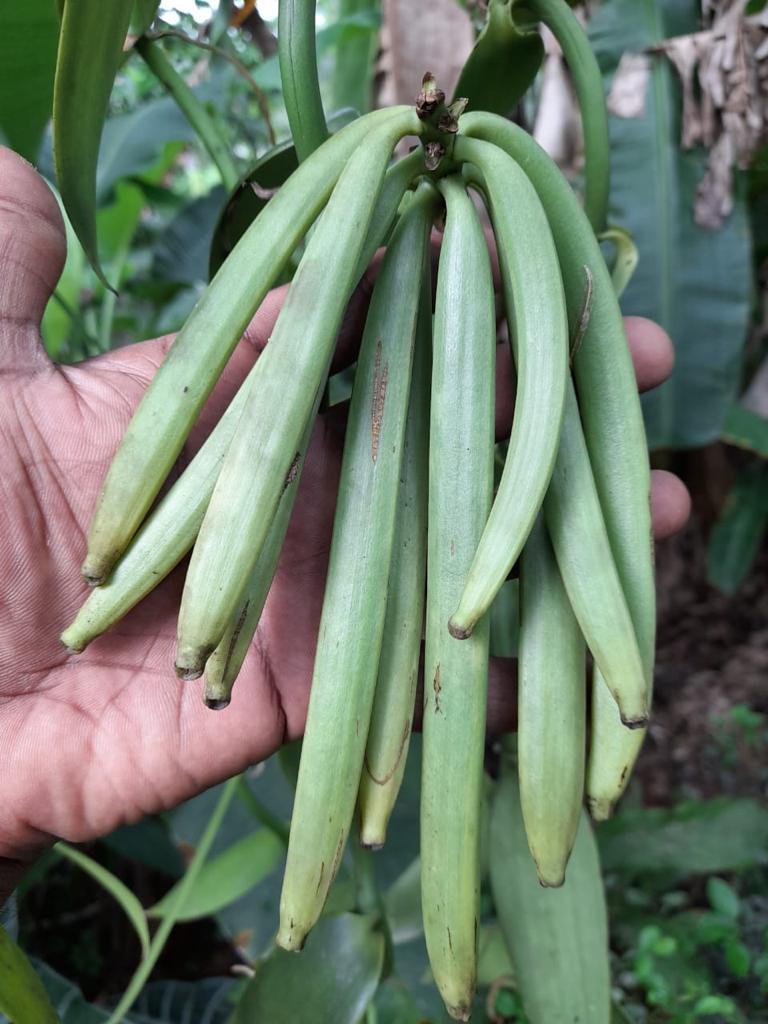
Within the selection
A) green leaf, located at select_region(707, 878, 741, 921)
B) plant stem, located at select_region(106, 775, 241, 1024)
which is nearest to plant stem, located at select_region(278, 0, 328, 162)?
plant stem, located at select_region(106, 775, 241, 1024)

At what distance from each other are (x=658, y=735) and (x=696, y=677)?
22 centimetres

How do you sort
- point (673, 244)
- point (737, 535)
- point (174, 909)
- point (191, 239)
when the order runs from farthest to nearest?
point (737, 535)
point (191, 239)
point (673, 244)
point (174, 909)

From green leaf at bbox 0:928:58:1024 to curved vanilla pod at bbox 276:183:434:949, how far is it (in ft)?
0.70

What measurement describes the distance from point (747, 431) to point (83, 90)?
1.06m

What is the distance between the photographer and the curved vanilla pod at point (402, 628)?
484mm

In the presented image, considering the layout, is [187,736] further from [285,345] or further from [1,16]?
[1,16]

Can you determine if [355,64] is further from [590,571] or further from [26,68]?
[590,571]

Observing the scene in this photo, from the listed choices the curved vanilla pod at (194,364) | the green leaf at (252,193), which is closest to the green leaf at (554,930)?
the curved vanilla pod at (194,364)

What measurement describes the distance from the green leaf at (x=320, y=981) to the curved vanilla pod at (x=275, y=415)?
0.37 meters

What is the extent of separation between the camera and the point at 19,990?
0.55 metres

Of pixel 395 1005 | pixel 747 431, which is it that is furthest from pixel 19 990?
pixel 747 431

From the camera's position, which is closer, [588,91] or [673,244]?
[588,91]

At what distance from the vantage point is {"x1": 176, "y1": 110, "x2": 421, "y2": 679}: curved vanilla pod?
0.42m

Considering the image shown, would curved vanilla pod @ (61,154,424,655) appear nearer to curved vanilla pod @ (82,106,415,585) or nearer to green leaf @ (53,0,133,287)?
curved vanilla pod @ (82,106,415,585)
